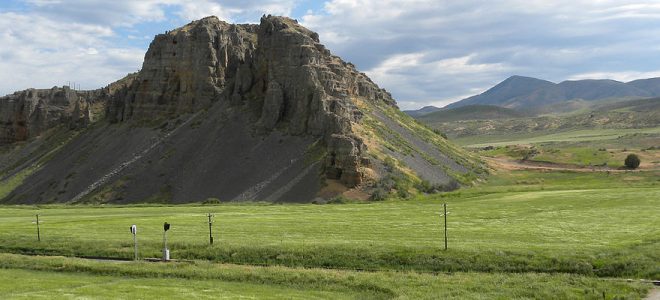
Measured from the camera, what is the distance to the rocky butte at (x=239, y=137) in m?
82.2

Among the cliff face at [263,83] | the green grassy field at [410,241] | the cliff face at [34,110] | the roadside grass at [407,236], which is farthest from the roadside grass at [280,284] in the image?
the cliff face at [34,110]

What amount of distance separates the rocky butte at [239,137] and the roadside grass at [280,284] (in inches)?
1710

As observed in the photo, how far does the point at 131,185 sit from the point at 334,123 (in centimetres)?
3194

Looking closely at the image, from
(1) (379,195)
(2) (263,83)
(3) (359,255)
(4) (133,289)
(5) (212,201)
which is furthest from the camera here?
(2) (263,83)

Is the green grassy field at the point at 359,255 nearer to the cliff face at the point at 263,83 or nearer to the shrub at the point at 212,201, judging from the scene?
the shrub at the point at 212,201

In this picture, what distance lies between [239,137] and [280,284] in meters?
66.7

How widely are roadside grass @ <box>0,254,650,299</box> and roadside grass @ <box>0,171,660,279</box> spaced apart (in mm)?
2046

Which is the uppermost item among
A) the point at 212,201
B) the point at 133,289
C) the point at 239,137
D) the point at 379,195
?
the point at 239,137

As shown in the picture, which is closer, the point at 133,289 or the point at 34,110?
the point at 133,289

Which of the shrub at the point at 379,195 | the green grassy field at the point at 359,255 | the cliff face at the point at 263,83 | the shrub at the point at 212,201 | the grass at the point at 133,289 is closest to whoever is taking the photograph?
the grass at the point at 133,289

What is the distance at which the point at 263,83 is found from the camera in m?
103

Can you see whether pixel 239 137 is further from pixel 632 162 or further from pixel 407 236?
pixel 632 162

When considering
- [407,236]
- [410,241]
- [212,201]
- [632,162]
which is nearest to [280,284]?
[410,241]

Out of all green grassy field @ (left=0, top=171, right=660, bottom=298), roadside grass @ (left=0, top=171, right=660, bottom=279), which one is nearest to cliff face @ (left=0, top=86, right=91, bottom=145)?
green grassy field @ (left=0, top=171, right=660, bottom=298)
